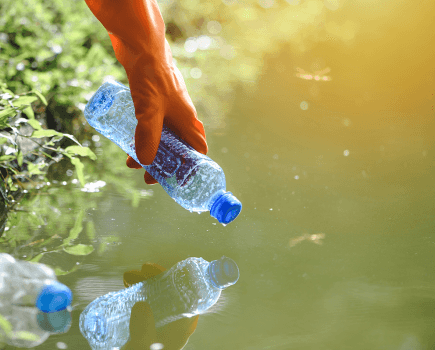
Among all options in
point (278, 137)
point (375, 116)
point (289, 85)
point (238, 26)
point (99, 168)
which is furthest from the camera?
point (238, 26)

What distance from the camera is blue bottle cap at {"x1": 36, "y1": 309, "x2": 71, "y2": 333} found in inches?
23.9

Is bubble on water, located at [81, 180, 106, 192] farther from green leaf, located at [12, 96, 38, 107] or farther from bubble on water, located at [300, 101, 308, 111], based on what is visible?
bubble on water, located at [300, 101, 308, 111]

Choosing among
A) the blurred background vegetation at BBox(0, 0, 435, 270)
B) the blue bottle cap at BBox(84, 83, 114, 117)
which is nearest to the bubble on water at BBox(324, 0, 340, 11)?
the blurred background vegetation at BBox(0, 0, 435, 270)

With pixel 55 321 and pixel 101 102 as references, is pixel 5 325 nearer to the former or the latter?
pixel 55 321

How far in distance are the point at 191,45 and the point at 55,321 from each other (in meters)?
3.56

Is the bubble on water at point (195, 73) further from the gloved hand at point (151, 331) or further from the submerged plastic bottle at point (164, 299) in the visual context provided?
the gloved hand at point (151, 331)

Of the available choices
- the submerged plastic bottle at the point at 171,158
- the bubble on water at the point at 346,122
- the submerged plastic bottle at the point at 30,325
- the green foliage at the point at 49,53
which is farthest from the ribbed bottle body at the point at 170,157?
the bubble on water at the point at 346,122

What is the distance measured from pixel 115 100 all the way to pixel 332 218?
612 mm

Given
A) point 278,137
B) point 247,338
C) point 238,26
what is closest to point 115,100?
point 247,338

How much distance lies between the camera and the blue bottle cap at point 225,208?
73 centimetres

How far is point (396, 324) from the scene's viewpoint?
680 millimetres

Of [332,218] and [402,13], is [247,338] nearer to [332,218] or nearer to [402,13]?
[332,218]

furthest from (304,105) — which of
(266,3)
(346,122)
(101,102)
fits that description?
(266,3)

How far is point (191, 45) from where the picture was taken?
12.8ft
